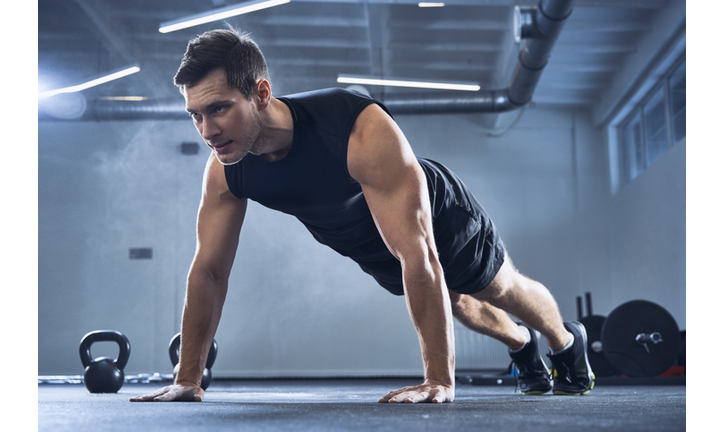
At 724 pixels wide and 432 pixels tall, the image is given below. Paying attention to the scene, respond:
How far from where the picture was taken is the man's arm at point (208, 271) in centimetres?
143

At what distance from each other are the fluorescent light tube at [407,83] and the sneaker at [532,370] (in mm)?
3646

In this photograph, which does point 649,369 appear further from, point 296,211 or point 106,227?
point 106,227

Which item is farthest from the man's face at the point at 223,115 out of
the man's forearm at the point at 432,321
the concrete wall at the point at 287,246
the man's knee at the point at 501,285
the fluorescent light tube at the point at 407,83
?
the concrete wall at the point at 287,246

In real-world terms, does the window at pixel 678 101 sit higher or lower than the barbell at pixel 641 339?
higher

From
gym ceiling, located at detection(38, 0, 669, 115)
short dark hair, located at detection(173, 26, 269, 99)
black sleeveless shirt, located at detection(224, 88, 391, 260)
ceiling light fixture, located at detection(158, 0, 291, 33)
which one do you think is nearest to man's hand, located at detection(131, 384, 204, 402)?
black sleeveless shirt, located at detection(224, 88, 391, 260)

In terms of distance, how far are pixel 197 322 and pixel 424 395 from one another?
61 centimetres

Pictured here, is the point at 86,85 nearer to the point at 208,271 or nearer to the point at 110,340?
the point at 110,340

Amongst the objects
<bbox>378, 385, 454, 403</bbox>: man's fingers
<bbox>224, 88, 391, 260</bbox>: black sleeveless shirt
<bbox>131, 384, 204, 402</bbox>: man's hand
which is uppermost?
<bbox>224, 88, 391, 260</bbox>: black sleeveless shirt

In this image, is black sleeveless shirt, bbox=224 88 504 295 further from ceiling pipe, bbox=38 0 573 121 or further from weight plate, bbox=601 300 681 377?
ceiling pipe, bbox=38 0 573 121

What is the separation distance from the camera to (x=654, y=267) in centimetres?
521

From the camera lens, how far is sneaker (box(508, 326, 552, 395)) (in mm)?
1981

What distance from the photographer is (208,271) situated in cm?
146

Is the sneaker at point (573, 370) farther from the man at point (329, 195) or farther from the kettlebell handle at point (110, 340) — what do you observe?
the kettlebell handle at point (110, 340)

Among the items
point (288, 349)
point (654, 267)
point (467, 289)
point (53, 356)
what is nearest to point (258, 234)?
point (288, 349)
